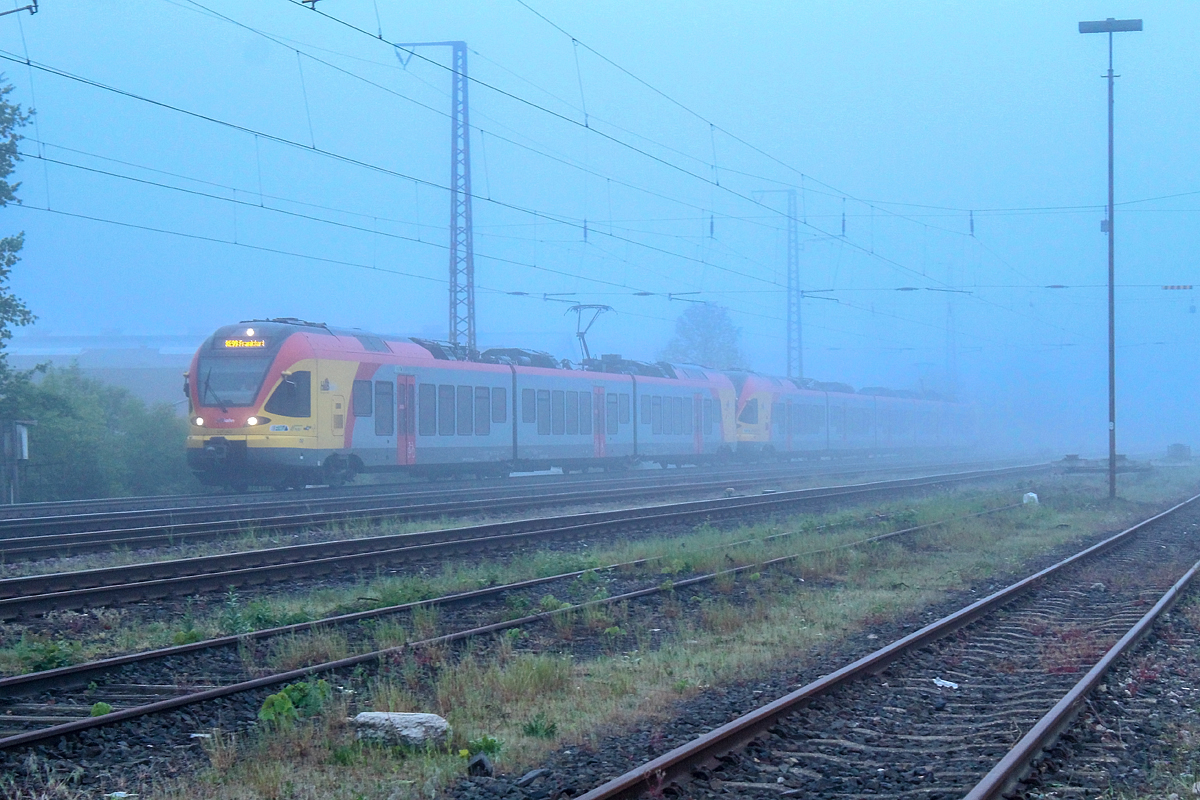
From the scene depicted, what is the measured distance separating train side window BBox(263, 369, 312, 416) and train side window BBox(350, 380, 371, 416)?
1.27 metres

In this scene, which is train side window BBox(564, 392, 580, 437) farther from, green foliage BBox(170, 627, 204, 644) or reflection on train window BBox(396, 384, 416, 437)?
green foliage BBox(170, 627, 204, 644)

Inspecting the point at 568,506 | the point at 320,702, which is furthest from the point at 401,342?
the point at 320,702

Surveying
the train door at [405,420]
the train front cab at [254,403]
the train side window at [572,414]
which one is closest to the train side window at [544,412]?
the train side window at [572,414]

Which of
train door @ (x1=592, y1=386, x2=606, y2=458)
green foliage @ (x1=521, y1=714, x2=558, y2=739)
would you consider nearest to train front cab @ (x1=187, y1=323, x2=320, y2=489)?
train door @ (x1=592, y1=386, x2=606, y2=458)

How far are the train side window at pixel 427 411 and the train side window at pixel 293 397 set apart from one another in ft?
11.6

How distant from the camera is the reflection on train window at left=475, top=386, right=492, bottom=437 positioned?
27656 mm

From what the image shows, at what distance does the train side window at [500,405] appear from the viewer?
2831 cm

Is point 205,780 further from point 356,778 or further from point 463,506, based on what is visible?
point 463,506

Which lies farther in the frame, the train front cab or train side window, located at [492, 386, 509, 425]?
train side window, located at [492, 386, 509, 425]

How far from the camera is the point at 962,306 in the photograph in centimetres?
6669

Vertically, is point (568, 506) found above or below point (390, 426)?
below

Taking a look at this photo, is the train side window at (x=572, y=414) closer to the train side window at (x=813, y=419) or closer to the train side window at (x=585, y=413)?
the train side window at (x=585, y=413)

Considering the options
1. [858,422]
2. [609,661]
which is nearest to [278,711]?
[609,661]

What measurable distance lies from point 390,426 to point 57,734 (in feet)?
62.4
